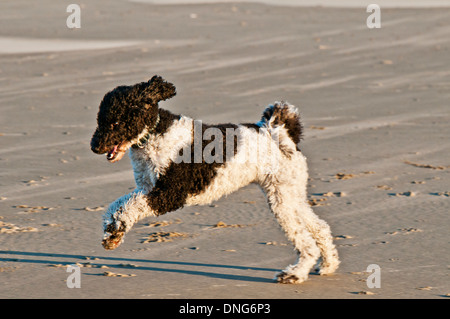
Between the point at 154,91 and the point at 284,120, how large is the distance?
123 cm

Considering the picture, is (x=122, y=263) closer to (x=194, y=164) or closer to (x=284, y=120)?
(x=194, y=164)

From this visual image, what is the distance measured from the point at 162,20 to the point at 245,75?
32.2 feet

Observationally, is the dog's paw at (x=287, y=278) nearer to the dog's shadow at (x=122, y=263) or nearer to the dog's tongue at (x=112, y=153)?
the dog's shadow at (x=122, y=263)

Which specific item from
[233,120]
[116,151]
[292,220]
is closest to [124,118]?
[116,151]

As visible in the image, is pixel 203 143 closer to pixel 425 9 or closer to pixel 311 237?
pixel 311 237

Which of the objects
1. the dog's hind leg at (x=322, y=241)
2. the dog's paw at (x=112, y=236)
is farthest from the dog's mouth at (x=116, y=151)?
the dog's hind leg at (x=322, y=241)

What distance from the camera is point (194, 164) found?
656 cm

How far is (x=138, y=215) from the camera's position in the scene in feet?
20.9

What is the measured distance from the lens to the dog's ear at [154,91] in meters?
6.45

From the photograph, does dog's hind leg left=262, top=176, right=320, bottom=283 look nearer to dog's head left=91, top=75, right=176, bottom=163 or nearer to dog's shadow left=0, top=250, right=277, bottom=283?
dog's shadow left=0, top=250, right=277, bottom=283

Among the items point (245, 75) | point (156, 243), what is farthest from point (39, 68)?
point (156, 243)

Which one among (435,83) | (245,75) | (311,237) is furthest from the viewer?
(245,75)

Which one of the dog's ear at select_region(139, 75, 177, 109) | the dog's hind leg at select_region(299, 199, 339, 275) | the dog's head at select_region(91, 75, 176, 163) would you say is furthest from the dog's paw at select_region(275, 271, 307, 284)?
the dog's ear at select_region(139, 75, 177, 109)

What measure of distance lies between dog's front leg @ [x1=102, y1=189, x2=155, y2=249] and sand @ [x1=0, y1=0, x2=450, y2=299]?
1.31 ft
